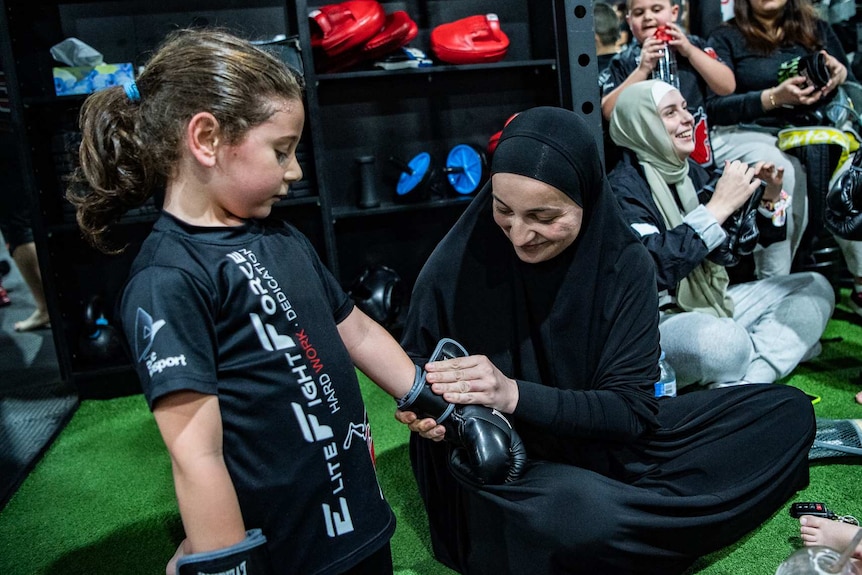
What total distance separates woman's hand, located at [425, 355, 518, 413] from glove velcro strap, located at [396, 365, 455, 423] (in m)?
0.01

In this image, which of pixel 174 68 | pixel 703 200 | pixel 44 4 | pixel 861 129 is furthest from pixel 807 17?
pixel 44 4

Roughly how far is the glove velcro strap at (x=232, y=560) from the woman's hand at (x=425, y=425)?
0.46 m

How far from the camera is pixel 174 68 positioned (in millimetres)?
1141

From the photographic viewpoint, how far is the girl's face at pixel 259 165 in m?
1.15

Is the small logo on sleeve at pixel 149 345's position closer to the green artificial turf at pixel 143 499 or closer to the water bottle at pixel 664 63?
the green artificial turf at pixel 143 499

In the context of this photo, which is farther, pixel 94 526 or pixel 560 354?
pixel 94 526

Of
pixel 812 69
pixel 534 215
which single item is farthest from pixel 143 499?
pixel 812 69

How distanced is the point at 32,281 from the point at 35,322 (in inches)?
6.8

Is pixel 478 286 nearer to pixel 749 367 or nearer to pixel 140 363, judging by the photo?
pixel 140 363

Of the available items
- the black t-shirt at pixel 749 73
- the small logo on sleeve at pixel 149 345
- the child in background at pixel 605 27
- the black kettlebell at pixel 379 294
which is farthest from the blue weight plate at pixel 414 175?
the small logo on sleeve at pixel 149 345

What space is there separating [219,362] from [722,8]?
3.65 metres

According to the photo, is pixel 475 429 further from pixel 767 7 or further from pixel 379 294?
pixel 767 7

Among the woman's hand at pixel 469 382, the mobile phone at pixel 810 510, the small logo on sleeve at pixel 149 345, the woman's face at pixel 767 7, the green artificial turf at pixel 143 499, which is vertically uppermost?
the woman's face at pixel 767 7

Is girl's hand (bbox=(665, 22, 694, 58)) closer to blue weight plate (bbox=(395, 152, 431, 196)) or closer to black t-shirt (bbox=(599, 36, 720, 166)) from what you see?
black t-shirt (bbox=(599, 36, 720, 166))
